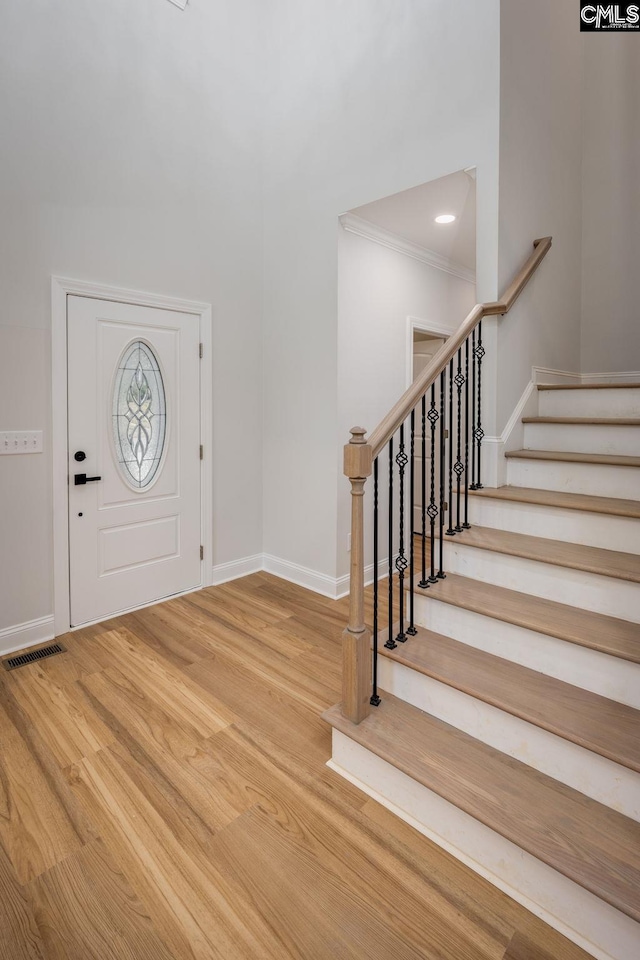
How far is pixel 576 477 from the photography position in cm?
241

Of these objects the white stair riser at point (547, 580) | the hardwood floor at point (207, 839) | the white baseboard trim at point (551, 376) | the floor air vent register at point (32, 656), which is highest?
the white baseboard trim at point (551, 376)

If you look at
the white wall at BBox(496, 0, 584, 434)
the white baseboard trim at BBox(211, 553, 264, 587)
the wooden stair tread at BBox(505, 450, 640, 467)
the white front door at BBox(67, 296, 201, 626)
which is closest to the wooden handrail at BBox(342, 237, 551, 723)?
the wooden stair tread at BBox(505, 450, 640, 467)

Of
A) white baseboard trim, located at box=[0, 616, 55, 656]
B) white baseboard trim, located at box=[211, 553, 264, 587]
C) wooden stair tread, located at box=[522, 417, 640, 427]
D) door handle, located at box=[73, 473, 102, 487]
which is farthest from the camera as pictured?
white baseboard trim, located at box=[211, 553, 264, 587]

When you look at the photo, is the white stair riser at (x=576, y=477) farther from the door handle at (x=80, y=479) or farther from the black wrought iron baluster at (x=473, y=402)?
the door handle at (x=80, y=479)

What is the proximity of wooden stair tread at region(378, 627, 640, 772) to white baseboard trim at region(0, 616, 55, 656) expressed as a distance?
2.15 meters

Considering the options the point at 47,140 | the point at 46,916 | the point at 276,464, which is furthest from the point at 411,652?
the point at 47,140

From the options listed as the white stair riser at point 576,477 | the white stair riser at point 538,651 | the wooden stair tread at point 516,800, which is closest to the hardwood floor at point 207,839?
the wooden stair tread at point 516,800

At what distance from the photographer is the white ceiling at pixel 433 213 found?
2.96 m

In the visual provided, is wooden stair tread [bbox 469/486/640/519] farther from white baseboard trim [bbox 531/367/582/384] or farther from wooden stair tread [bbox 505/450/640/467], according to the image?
white baseboard trim [bbox 531/367/582/384]

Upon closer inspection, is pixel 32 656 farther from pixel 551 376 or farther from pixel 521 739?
pixel 551 376

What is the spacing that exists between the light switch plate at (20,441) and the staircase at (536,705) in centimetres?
222

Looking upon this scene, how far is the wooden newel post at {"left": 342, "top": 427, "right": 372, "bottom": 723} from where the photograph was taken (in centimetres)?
183

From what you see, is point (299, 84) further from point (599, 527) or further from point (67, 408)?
point (599, 527)

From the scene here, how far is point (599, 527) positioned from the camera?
2119mm
